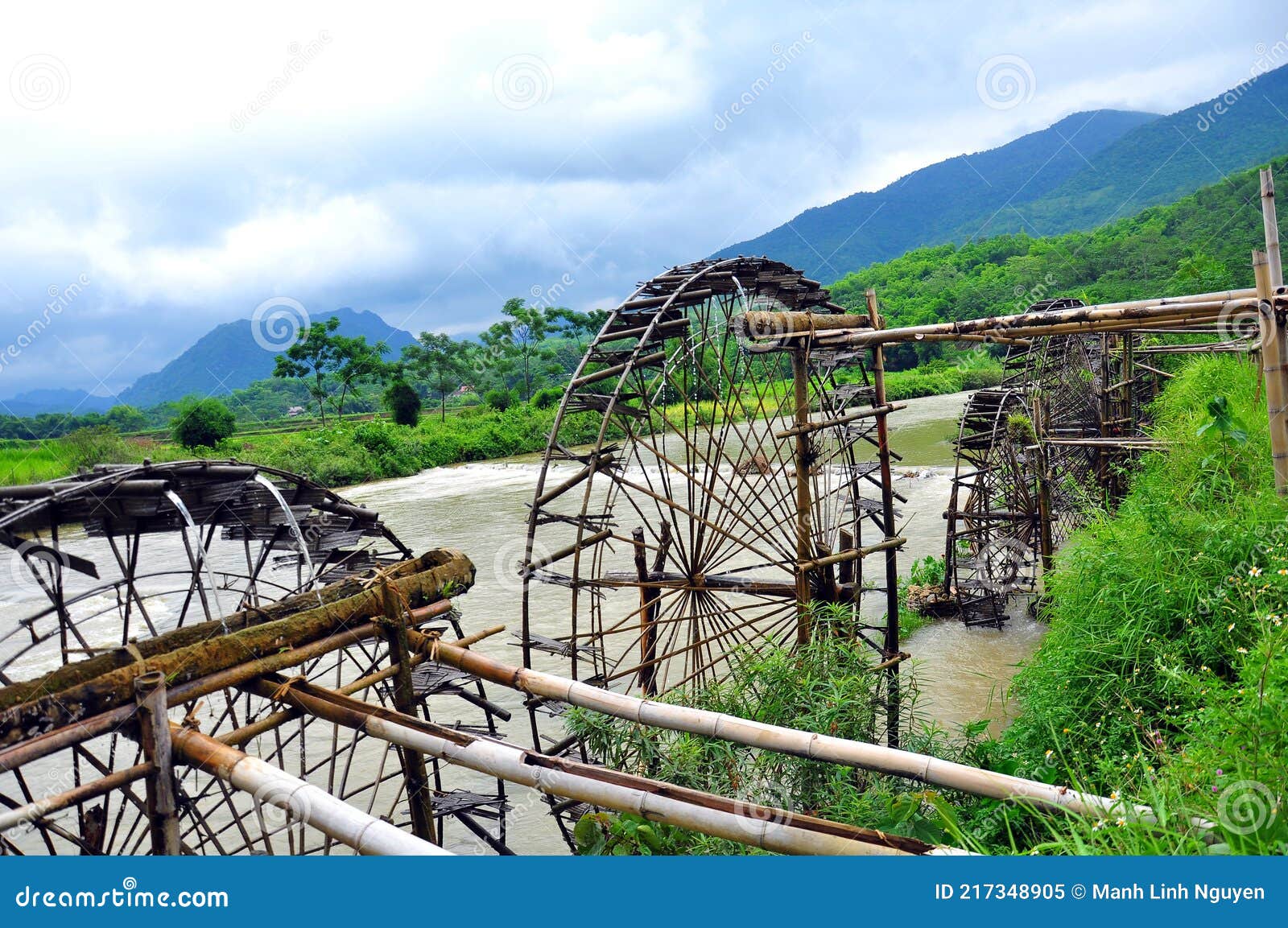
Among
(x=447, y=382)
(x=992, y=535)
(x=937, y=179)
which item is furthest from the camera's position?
(x=937, y=179)

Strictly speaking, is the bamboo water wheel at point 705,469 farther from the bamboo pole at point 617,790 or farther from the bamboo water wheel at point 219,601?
the bamboo pole at point 617,790

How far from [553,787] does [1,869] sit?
77.9 inches

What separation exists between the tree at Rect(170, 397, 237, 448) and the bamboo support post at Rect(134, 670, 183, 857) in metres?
29.1

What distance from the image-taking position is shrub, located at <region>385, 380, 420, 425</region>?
40.3m

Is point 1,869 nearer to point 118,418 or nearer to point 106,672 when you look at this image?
point 106,672

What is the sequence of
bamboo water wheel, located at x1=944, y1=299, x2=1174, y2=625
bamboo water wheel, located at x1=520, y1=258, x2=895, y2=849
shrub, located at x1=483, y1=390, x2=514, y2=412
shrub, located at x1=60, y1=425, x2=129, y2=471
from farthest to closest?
shrub, located at x1=483, y1=390, x2=514, y2=412, shrub, located at x1=60, y1=425, x2=129, y2=471, bamboo water wheel, located at x1=944, y1=299, x2=1174, y2=625, bamboo water wheel, located at x1=520, y1=258, x2=895, y2=849

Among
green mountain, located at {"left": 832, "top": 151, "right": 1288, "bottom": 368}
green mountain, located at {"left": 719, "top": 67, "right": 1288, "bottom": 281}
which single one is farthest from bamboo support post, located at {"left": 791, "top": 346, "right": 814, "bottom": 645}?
green mountain, located at {"left": 719, "top": 67, "right": 1288, "bottom": 281}

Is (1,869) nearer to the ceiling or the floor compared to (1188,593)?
nearer to the ceiling

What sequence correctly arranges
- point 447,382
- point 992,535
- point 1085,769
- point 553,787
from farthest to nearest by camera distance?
1. point 447,382
2. point 992,535
3. point 1085,769
4. point 553,787

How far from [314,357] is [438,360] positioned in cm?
808

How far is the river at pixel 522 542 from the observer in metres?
9.71

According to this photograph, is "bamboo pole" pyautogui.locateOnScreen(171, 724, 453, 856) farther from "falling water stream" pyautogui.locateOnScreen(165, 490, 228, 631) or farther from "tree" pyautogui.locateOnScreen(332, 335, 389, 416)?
"tree" pyautogui.locateOnScreen(332, 335, 389, 416)

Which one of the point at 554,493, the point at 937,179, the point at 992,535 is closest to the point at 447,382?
the point at 992,535

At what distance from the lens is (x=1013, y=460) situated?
12.6 meters
